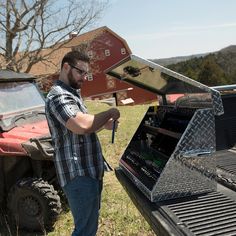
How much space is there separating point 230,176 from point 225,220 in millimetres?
939

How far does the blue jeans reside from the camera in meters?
3.25

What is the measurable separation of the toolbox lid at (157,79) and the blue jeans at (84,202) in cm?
97

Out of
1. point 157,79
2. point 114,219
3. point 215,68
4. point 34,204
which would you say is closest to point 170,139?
point 157,79

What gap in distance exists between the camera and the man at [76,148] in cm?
316

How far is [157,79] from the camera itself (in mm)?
3678

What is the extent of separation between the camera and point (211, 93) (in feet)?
9.80

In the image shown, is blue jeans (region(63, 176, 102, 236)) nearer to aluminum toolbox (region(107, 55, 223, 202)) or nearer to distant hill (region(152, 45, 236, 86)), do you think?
aluminum toolbox (region(107, 55, 223, 202))

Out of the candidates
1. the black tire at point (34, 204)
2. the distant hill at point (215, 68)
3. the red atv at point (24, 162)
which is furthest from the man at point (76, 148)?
the distant hill at point (215, 68)

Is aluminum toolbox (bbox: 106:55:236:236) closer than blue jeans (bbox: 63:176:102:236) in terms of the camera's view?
Yes

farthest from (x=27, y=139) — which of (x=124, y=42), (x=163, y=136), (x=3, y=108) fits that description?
(x=124, y=42)

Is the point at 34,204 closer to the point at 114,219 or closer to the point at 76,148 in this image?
the point at 114,219

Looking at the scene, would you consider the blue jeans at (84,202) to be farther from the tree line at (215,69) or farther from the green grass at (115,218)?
the tree line at (215,69)

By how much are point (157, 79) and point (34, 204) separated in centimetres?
225

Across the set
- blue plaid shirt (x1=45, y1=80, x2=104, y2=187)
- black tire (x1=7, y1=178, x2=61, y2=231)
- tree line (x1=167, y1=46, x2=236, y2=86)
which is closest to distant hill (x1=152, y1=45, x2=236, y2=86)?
tree line (x1=167, y1=46, x2=236, y2=86)
